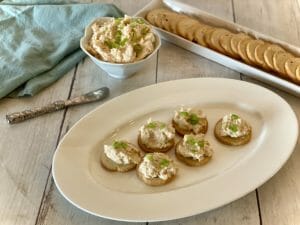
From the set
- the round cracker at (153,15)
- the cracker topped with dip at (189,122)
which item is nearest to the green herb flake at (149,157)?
the cracker topped with dip at (189,122)

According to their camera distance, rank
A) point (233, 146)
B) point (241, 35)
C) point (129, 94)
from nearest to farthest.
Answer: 1. point (233, 146)
2. point (129, 94)
3. point (241, 35)

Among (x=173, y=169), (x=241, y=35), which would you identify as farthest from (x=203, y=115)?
(x=241, y=35)

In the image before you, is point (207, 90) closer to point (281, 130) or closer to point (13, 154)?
point (281, 130)

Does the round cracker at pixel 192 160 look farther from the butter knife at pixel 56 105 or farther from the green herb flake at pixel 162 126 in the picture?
the butter knife at pixel 56 105

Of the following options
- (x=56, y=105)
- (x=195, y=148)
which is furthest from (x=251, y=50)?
(x=56, y=105)

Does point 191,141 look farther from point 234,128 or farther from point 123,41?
point 123,41

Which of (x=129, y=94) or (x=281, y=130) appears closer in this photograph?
(x=281, y=130)

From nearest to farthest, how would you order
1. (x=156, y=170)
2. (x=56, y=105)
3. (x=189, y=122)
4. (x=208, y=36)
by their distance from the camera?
(x=156, y=170) → (x=189, y=122) → (x=56, y=105) → (x=208, y=36)
